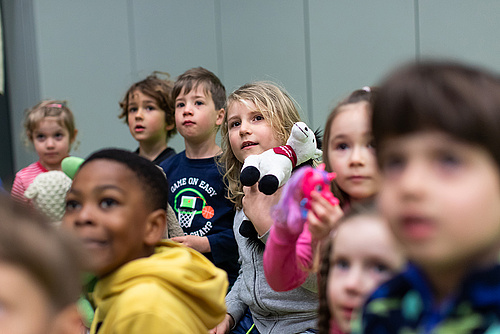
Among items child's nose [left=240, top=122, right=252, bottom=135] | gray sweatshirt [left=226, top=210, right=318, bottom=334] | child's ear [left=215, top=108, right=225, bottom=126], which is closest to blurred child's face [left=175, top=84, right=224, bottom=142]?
child's ear [left=215, top=108, right=225, bottom=126]

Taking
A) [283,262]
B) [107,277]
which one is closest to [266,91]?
[283,262]

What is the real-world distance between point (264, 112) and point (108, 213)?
972 mm

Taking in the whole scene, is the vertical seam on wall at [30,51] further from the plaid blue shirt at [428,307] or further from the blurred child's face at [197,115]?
the plaid blue shirt at [428,307]

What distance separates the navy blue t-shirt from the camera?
263cm

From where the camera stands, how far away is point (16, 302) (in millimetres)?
758

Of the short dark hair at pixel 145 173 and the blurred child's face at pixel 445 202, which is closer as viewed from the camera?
the blurred child's face at pixel 445 202

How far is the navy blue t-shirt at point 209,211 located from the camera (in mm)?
2635

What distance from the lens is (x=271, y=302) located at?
6.66 feet

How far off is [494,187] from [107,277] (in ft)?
3.63

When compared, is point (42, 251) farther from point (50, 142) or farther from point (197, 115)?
point (50, 142)

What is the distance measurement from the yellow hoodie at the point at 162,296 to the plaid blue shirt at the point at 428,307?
607mm

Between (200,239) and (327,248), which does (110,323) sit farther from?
(200,239)

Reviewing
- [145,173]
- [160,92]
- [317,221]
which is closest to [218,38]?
[160,92]

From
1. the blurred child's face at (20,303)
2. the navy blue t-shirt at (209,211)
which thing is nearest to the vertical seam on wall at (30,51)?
the navy blue t-shirt at (209,211)
